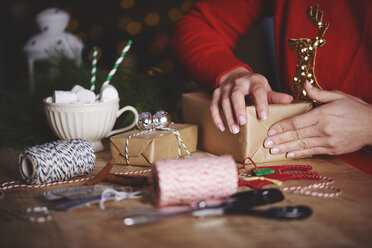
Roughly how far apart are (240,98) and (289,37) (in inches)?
16.0

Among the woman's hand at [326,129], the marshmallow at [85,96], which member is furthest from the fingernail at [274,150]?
the marshmallow at [85,96]

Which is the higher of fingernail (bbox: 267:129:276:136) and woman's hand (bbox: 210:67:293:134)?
woman's hand (bbox: 210:67:293:134)

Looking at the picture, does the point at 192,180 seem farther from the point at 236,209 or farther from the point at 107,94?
the point at 107,94

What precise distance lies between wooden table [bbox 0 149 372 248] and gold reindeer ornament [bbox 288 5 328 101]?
1.21 ft

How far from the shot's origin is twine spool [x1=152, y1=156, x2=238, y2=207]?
0.65 metres

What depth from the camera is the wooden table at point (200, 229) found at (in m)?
0.55

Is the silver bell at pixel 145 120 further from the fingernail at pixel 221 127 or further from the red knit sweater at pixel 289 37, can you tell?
the red knit sweater at pixel 289 37

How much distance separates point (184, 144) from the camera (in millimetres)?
1005

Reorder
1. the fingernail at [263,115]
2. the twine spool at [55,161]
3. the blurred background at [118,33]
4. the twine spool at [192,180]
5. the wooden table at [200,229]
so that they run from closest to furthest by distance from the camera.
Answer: the wooden table at [200,229] → the twine spool at [192,180] → the twine spool at [55,161] → the fingernail at [263,115] → the blurred background at [118,33]

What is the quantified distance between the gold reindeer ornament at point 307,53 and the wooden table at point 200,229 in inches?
14.5

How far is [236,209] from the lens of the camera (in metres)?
0.62

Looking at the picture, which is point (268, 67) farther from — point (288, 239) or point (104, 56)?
point (288, 239)

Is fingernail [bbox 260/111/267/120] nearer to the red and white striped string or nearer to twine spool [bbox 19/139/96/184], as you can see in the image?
the red and white striped string

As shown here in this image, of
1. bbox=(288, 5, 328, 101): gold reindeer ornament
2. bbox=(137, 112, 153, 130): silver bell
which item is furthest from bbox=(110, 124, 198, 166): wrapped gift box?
bbox=(288, 5, 328, 101): gold reindeer ornament
